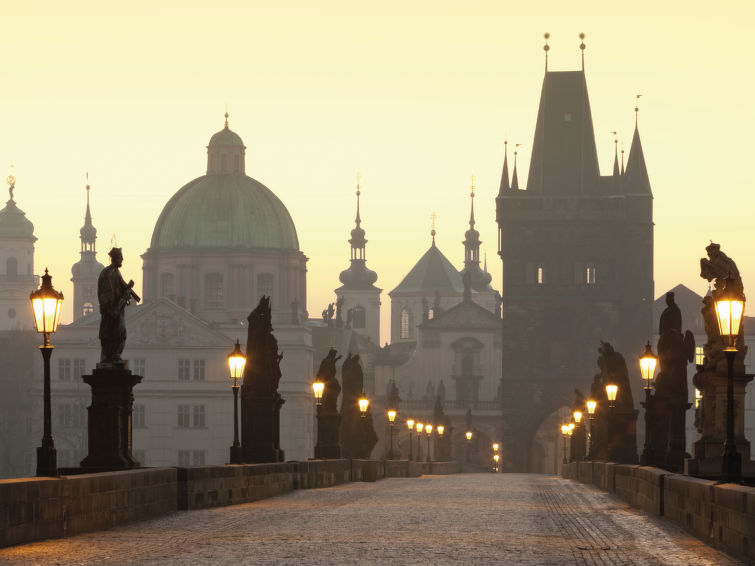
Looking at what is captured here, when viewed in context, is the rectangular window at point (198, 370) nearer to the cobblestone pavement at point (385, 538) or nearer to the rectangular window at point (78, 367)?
the rectangular window at point (78, 367)

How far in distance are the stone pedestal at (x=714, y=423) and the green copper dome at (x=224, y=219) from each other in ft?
448

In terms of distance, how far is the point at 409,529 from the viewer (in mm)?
24969

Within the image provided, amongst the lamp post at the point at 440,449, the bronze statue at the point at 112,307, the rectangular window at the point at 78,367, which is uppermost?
the bronze statue at the point at 112,307

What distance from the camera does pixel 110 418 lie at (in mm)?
29516

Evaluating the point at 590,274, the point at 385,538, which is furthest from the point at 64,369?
the point at 385,538

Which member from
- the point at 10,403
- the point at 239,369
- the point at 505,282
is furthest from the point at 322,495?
the point at 10,403

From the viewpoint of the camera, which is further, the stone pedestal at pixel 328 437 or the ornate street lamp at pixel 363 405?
the ornate street lamp at pixel 363 405

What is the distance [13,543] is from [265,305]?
82.9 ft

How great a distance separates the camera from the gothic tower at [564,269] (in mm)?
142625

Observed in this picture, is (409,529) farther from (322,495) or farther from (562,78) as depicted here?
(562,78)

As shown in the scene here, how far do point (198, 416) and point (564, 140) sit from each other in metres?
37.1

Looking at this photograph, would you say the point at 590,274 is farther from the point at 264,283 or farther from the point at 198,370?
the point at 264,283

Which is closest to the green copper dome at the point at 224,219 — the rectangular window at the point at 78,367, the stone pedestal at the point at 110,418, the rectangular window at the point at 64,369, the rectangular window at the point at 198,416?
the rectangular window at the point at 78,367

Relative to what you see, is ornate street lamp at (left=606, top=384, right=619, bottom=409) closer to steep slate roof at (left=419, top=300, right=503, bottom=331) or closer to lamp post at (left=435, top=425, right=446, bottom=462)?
lamp post at (left=435, top=425, right=446, bottom=462)
